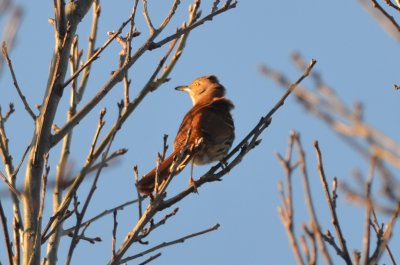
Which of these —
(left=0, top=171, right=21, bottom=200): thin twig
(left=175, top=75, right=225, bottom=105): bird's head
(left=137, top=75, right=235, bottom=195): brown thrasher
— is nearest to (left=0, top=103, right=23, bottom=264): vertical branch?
(left=0, top=171, right=21, bottom=200): thin twig

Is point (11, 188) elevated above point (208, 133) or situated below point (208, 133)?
below

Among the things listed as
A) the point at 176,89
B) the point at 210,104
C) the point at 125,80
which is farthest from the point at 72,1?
the point at 176,89

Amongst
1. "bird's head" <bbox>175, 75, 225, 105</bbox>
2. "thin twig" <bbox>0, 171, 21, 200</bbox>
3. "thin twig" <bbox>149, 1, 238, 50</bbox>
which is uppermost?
"bird's head" <bbox>175, 75, 225, 105</bbox>

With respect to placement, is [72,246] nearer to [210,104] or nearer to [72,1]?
[72,1]

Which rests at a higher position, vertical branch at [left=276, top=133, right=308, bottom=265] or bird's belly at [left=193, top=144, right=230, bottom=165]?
bird's belly at [left=193, top=144, right=230, bottom=165]

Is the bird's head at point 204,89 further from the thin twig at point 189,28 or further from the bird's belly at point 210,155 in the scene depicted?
the thin twig at point 189,28

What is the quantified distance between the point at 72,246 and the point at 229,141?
12.2ft

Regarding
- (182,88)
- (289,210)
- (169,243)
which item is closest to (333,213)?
(289,210)

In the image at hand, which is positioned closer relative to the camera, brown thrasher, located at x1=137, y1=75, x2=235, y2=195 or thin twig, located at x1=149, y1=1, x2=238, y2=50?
thin twig, located at x1=149, y1=1, x2=238, y2=50

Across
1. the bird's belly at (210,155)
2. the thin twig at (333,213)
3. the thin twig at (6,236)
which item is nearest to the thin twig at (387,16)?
the thin twig at (333,213)

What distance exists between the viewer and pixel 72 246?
3.88m

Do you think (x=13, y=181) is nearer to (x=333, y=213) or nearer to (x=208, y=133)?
(x=333, y=213)

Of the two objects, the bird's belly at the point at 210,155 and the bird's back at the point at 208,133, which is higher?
the bird's back at the point at 208,133

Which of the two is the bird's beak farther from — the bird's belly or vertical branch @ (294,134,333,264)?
vertical branch @ (294,134,333,264)
